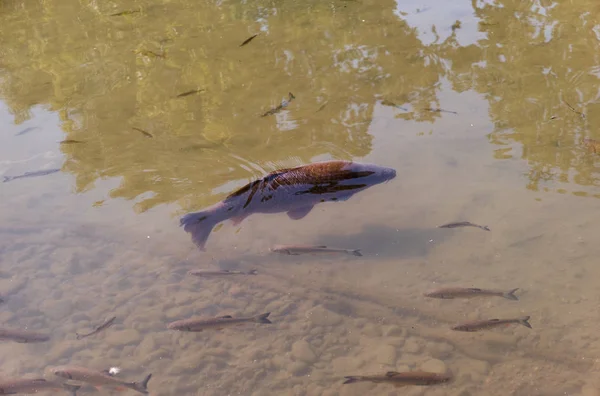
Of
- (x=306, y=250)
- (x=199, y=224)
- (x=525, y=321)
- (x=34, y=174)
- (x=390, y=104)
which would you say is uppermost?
(x=390, y=104)

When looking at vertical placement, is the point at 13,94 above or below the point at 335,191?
above

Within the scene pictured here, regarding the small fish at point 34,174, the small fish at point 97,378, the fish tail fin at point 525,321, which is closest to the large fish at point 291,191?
the small fish at point 97,378

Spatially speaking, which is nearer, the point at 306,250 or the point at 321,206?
the point at 306,250

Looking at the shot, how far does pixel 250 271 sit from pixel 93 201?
6.44ft

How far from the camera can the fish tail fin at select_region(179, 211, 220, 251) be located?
13.8ft

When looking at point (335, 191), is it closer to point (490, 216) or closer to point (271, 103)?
point (490, 216)

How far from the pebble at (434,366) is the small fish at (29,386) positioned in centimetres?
236

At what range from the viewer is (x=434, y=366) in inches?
144

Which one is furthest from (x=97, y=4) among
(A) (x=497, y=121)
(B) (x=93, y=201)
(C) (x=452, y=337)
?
(C) (x=452, y=337)

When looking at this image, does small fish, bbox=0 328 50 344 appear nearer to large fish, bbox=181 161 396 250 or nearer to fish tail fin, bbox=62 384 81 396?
fish tail fin, bbox=62 384 81 396

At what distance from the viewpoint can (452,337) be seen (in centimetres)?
382

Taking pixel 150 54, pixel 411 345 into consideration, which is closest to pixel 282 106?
pixel 150 54

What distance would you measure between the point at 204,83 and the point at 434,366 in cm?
513

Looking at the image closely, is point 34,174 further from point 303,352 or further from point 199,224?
point 303,352
